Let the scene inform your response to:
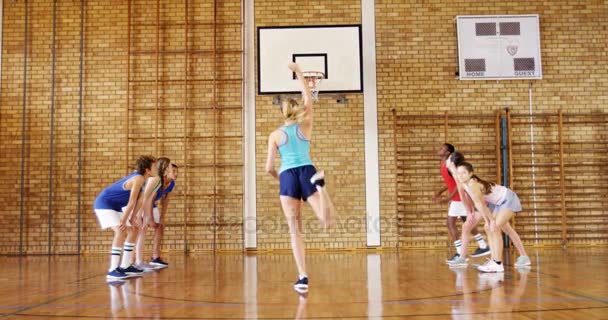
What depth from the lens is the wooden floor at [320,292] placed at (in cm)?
356

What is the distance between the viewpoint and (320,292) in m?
4.58

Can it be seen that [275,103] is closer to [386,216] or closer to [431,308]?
[386,216]

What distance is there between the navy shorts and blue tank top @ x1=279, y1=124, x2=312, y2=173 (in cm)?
4

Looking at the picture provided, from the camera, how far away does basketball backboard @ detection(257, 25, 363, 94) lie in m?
10.3

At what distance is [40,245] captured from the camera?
1038cm

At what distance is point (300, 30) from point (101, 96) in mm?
4054

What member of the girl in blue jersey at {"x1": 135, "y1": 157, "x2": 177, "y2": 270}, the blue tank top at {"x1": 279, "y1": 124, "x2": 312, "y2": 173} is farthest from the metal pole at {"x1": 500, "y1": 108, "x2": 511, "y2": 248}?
the blue tank top at {"x1": 279, "y1": 124, "x2": 312, "y2": 173}

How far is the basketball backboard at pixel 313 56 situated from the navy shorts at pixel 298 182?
5.92m

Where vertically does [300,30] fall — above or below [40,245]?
above

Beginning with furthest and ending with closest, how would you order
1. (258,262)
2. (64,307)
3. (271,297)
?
(258,262) < (271,297) < (64,307)

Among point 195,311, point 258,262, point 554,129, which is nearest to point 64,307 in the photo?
point 195,311

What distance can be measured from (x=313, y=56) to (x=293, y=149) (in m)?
6.09

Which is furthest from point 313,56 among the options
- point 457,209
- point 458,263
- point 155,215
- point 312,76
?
point 458,263

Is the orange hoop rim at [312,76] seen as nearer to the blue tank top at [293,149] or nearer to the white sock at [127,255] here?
the white sock at [127,255]
